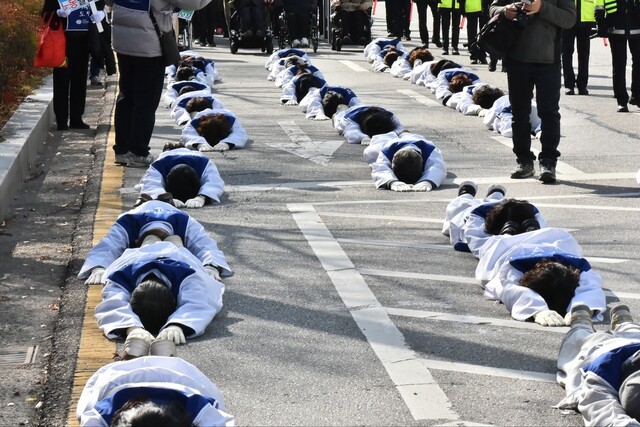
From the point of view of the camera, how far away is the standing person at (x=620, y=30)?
50.1 ft

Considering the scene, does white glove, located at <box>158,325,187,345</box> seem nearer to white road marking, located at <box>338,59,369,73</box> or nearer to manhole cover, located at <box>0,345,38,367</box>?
manhole cover, located at <box>0,345,38,367</box>

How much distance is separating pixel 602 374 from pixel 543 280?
166cm

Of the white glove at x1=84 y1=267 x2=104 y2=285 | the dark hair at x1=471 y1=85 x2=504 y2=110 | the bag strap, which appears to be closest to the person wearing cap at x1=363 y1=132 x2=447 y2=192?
the bag strap

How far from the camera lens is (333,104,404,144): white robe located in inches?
529

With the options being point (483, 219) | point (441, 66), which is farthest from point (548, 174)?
point (441, 66)

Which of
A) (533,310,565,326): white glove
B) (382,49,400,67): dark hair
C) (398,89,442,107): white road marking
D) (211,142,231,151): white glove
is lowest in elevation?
(533,310,565,326): white glove

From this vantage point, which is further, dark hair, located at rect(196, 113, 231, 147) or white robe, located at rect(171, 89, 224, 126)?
white robe, located at rect(171, 89, 224, 126)

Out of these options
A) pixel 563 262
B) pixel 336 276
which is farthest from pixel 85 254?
pixel 563 262

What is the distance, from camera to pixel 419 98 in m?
18.0

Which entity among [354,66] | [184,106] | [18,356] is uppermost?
[354,66]

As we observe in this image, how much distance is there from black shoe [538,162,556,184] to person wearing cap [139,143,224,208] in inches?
109

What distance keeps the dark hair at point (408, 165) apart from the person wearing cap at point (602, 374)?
4.86m

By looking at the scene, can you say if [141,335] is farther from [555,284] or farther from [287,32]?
[287,32]

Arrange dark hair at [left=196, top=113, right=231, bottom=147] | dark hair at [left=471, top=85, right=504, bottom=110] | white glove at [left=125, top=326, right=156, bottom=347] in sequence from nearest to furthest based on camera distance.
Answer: white glove at [left=125, top=326, right=156, bottom=347], dark hair at [left=196, top=113, right=231, bottom=147], dark hair at [left=471, top=85, right=504, bottom=110]
